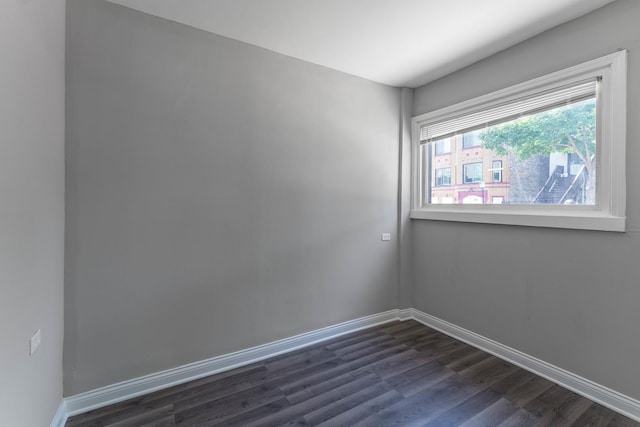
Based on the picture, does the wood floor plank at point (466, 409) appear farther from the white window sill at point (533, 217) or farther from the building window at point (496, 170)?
the building window at point (496, 170)

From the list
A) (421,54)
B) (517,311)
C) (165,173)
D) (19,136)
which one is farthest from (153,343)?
(421,54)

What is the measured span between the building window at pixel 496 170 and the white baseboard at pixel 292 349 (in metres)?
1.52

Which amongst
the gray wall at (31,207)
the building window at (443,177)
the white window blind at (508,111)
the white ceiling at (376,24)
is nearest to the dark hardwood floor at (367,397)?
the gray wall at (31,207)

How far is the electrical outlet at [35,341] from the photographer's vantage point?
4.56 ft

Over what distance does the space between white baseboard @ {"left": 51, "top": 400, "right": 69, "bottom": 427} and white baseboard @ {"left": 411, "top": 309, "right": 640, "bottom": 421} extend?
322 centimetres

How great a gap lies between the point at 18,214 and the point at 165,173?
0.95 meters

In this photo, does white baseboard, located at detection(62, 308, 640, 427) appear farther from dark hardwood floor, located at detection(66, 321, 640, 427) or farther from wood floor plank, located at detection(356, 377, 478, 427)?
wood floor plank, located at detection(356, 377, 478, 427)

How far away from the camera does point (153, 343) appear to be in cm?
215

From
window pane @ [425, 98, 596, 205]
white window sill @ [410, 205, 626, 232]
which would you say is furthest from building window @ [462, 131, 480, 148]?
white window sill @ [410, 205, 626, 232]

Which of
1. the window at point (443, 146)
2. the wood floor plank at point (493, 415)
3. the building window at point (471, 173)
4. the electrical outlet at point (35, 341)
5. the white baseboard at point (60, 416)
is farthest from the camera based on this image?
the window at point (443, 146)

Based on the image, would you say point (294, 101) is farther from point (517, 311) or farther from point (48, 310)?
point (517, 311)

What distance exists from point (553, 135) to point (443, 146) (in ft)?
3.49

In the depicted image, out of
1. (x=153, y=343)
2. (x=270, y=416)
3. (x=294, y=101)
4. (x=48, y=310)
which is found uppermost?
(x=294, y=101)

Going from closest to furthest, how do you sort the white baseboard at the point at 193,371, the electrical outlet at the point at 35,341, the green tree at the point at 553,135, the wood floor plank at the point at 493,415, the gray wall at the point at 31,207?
the gray wall at the point at 31,207
the electrical outlet at the point at 35,341
the wood floor plank at the point at 493,415
the white baseboard at the point at 193,371
the green tree at the point at 553,135
